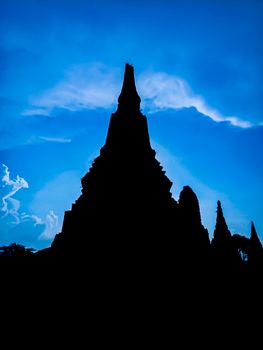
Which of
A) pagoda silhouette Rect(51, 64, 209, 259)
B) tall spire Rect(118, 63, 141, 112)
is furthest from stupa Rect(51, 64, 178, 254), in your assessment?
tall spire Rect(118, 63, 141, 112)

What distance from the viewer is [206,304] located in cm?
1922

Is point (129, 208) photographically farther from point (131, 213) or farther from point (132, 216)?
point (132, 216)

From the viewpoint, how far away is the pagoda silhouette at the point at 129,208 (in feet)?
67.1

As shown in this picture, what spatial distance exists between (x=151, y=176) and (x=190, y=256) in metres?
7.60

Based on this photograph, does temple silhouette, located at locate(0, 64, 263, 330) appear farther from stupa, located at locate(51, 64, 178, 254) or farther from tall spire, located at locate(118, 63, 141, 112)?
tall spire, located at locate(118, 63, 141, 112)

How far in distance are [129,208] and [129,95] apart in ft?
42.2

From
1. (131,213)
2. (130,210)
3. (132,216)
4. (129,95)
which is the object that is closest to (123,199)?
(130,210)

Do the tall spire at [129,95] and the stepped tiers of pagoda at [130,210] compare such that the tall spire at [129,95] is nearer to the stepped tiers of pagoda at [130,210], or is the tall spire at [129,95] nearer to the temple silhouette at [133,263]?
the stepped tiers of pagoda at [130,210]

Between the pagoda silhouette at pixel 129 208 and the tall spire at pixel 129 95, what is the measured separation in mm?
105

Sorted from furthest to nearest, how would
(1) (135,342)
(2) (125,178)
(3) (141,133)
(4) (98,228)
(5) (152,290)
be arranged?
(3) (141,133)
(2) (125,178)
(4) (98,228)
(5) (152,290)
(1) (135,342)

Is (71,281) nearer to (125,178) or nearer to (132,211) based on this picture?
(132,211)

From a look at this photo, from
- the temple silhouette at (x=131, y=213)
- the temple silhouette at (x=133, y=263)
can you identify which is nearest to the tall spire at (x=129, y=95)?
the temple silhouette at (x=131, y=213)

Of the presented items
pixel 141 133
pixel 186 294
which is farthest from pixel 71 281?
pixel 141 133

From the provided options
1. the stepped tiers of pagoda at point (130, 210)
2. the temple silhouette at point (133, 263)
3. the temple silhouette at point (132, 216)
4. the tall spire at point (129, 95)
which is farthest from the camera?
the tall spire at point (129, 95)
